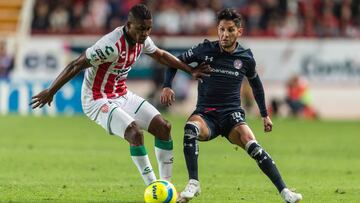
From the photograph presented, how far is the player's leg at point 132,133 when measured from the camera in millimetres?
9680

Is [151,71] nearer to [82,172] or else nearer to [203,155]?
[203,155]

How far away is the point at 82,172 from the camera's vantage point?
12.9 m

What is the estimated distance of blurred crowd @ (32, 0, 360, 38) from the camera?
28516 millimetres

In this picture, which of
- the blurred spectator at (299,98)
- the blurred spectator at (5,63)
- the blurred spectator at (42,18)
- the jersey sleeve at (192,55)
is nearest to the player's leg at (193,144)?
the jersey sleeve at (192,55)

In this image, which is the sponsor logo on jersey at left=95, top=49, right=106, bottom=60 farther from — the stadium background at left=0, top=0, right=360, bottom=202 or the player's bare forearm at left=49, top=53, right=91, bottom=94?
the stadium background at left=0, top=0, right=360, bottom=202

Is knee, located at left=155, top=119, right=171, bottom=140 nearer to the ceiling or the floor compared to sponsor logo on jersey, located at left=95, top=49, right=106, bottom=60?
nearer to the floor

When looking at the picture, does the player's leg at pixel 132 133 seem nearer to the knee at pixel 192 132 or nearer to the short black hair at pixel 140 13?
the knee at pixel 192 132

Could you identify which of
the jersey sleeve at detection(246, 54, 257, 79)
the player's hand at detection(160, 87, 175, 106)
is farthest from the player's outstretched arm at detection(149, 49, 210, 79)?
the jersey sleeve at detection(246, 54, 257, 79)

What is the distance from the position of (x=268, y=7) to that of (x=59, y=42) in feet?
22.1

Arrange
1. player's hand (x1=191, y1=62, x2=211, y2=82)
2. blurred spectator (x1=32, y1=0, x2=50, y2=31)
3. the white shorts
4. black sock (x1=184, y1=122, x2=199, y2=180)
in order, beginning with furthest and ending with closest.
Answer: blurred spectator (x1=32, y1=0, x2=50, y2=31)
player's hand (x1=191, y1=62, x2=211, y2=82)
the white shorts
black sock (x1=184, y1=122, x2=199, y2=180)

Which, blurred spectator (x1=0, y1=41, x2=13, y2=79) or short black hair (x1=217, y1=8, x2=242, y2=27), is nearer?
short black hair (x1=217, y1=8, x2=242, y2=27)

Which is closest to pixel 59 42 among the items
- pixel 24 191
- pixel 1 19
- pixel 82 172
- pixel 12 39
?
pixel 12 39

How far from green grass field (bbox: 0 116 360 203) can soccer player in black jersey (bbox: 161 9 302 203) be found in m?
0.52

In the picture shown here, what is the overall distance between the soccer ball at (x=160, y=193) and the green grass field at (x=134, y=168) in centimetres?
52
